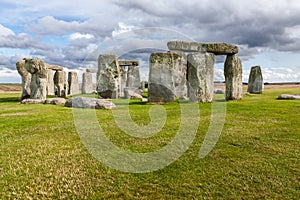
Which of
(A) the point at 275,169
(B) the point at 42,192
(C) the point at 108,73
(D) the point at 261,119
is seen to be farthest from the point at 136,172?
(C) the point at 108,73

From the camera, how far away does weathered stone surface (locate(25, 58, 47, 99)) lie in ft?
58.6

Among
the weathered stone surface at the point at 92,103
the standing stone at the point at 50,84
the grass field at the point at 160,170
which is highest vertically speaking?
the standing stone at the point at 50,84

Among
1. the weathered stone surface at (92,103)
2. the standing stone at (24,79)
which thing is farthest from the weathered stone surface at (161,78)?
the standing stone at (24,79)

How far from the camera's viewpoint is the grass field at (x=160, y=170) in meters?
4.75

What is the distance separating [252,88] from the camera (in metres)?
27.8

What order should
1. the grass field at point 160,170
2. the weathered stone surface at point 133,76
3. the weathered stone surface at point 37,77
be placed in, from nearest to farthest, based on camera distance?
the grass field at point 160,170
the weathered stone surface at point 37,77
the weathered stone surface at point 133,76

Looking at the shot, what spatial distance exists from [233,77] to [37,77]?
42.4 ft

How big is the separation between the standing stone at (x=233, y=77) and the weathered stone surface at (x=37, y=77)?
12111mm

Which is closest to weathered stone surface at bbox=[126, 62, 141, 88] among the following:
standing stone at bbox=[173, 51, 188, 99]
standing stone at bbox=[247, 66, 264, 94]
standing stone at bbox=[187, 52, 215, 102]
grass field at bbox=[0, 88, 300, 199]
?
standing stone at bbox=[173, 51, 188, 99]

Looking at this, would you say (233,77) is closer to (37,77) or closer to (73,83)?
(37,77)

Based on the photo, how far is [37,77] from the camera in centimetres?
1823

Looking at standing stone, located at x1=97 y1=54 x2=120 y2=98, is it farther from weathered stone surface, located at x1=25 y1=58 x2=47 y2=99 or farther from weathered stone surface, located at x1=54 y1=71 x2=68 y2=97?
weathered stone surface, located at x1=54 y1=71 x2=68 y2=97

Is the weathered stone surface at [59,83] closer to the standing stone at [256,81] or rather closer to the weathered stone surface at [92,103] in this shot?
the weathered stone surface at [92,103]

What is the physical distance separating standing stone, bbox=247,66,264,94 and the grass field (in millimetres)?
20011
